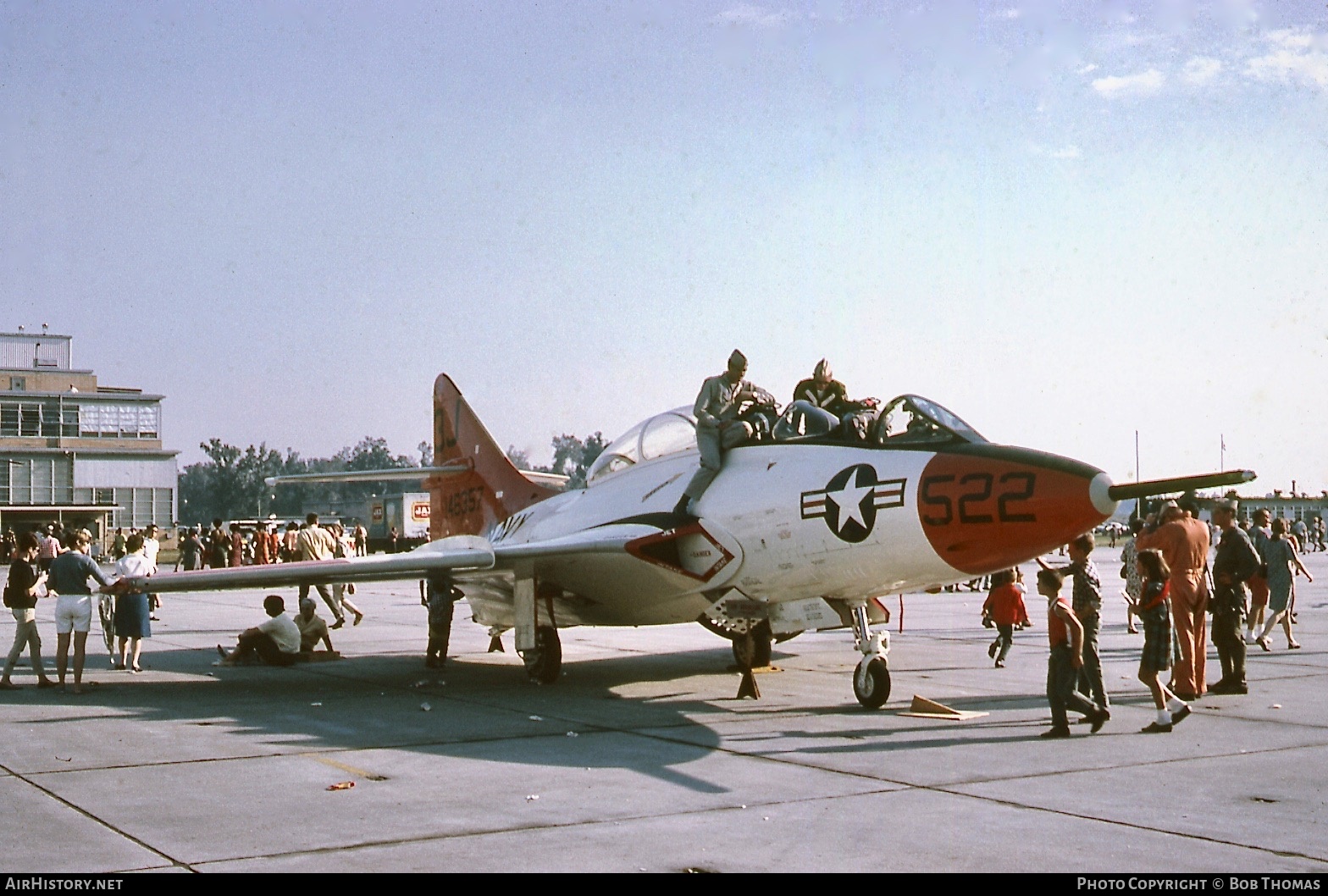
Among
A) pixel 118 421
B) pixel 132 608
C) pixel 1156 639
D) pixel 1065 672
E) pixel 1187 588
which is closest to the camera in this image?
pixel 1065 672

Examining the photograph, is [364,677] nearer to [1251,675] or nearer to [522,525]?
[522,525]

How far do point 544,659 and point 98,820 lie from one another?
703cm

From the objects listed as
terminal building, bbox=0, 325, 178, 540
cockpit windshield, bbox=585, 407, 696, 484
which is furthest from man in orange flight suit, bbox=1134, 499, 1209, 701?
terminal building, bbox=0, 325, 178, 540

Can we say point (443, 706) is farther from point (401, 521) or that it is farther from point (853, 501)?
point (401, 521)

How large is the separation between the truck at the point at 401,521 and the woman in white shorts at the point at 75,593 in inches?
1721

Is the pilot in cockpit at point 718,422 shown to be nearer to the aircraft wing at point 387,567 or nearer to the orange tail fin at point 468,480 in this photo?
the aircraft wing at point 387,567

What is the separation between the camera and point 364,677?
14.6 metres

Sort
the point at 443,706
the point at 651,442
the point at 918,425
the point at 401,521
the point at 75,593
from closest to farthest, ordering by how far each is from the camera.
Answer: the point at 918,425 → the point at 443,706 → the point at 75,593 → the point at 651,442 → the point at 401,521

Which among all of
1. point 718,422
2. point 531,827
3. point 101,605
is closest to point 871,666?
point 718,422

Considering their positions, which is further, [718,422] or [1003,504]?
[718,422]

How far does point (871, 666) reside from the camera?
10992 millimetres

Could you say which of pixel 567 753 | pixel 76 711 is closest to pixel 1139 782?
pixel 567 753

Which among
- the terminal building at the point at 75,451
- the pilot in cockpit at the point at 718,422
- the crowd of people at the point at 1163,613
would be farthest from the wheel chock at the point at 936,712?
the terminal building at the point at 75,451

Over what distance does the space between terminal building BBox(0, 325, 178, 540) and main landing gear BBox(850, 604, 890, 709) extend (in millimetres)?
70050
